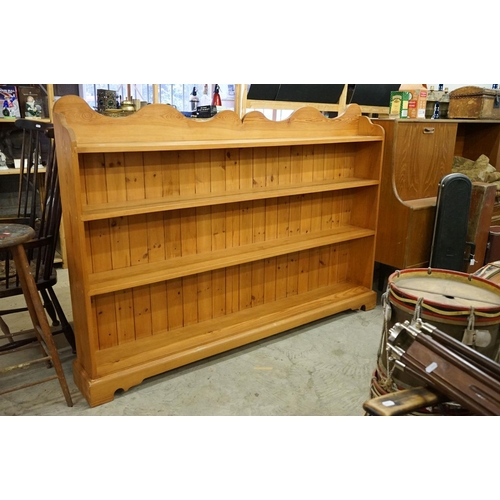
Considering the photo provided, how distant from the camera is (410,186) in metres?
3.45

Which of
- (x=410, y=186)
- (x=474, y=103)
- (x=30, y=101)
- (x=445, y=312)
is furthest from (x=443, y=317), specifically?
(x=30, y=101)

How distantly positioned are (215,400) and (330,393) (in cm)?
59

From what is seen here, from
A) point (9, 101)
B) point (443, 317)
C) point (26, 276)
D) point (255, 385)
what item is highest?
point (9, 101)

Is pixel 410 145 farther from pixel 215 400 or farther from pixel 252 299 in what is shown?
pixel 215 400

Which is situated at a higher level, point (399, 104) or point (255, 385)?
point (399, 104)

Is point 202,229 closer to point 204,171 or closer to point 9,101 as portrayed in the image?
point 204,171

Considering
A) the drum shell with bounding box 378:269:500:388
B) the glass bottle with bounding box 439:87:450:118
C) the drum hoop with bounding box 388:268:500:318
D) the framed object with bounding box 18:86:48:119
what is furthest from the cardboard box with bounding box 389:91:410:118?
the framed object with bounding box 18:86:48:119

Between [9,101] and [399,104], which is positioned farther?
[9,101]

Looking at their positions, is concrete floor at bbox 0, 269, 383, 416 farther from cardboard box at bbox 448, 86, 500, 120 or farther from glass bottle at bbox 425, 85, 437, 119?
glass bottle at bbox 425, 85, 437, 119

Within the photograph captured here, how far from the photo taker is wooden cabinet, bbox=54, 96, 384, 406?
7.30ft

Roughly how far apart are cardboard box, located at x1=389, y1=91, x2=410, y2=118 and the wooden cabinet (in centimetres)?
40

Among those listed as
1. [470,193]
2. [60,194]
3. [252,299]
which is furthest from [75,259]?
[470,193]

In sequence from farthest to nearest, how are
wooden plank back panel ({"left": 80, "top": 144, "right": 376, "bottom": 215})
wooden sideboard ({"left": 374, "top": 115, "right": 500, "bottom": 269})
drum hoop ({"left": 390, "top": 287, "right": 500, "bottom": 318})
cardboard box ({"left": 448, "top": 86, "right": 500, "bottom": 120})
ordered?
cardboard box ({"left": 448, "top": 86, "right": 500, "bottom": 120}) < wooden sideboard ({"left": 374, "top": 115, "right": 500, "bottom": 269}) < wooden plank back panel ({"left": 80, "top": 144, "right": 376, "bottom": 215}) < drum hoop ({"left": 390, "top": 287, "right": 500, "bottom": 318})

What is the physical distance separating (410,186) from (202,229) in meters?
1.67
